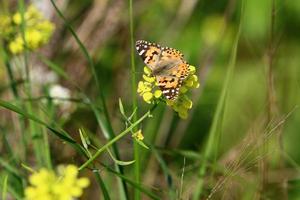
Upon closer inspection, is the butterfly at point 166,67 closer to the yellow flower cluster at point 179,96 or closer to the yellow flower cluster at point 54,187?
the yellow flower cluster at point 179,96

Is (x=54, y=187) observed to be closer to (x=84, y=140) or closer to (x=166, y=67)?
(x=84, y=140)

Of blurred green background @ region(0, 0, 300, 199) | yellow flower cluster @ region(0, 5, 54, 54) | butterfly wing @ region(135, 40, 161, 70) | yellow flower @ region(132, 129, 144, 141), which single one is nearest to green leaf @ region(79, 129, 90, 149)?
yellow flower @ region(132, 129, 144, 141)

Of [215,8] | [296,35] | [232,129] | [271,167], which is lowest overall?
[271,167]

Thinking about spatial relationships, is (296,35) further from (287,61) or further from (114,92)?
(114,92)

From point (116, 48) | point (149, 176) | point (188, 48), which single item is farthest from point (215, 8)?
point (149, 176)

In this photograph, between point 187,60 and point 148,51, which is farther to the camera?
point 187,60

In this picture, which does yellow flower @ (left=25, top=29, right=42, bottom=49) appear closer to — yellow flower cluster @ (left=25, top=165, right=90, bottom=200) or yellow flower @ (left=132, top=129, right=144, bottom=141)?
yellow flower @ (left=132, top=129, right=144, bottom=141)

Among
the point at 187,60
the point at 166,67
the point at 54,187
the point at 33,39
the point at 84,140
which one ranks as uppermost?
the point at 187,60

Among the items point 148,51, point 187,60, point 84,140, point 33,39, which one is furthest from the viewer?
point 187,60

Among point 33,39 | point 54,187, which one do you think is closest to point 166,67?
point 54,187
